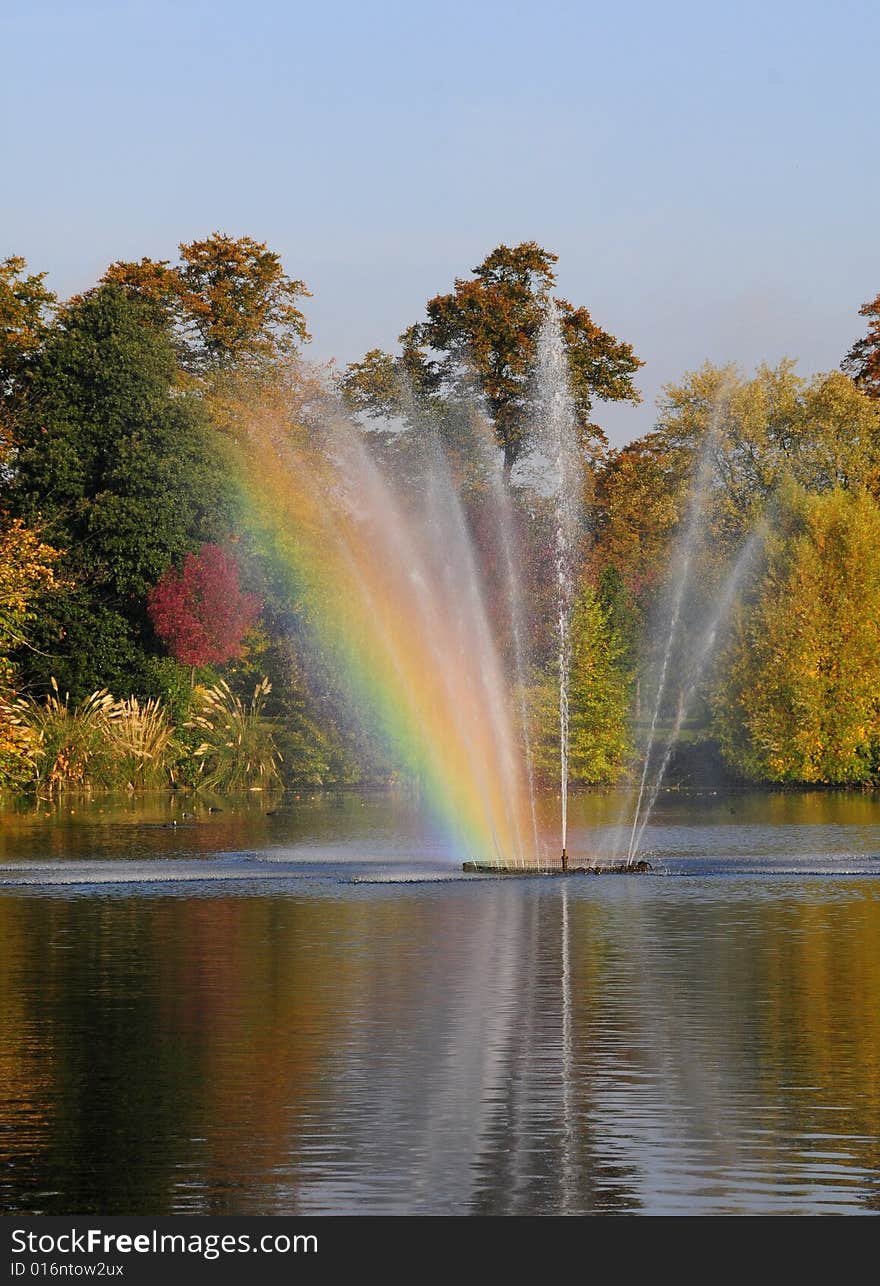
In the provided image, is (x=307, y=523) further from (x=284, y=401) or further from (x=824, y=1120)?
(x=824, y=1120)

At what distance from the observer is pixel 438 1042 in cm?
1697

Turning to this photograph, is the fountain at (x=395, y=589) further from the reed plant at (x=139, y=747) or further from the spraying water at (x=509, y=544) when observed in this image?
the reed plant at (x=139, y=747)

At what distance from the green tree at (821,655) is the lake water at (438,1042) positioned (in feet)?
113

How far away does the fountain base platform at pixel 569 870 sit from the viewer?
33.8 m

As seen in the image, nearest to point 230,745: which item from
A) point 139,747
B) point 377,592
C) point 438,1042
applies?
point 139,747

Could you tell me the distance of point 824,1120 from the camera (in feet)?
44.9

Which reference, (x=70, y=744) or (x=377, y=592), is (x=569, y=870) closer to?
(x=70, y=744)

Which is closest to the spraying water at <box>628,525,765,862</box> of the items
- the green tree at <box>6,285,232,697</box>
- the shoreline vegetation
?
the shoreline vegetation

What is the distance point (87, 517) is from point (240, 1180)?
52824 millimetres

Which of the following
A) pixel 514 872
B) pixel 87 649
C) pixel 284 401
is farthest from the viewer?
pixel 284 401

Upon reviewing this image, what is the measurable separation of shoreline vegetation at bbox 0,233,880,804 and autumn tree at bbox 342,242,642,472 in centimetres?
32

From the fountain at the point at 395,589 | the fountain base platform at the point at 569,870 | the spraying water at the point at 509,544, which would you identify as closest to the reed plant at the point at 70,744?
the fountain at the point at 395,589

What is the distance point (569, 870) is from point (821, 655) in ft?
120

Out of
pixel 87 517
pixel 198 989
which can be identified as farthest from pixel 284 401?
pixel 198 989
